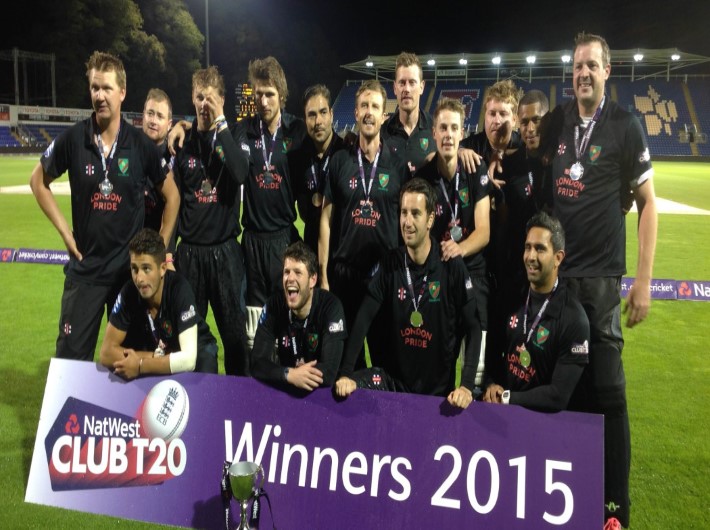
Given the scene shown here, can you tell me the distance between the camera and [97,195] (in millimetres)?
3863

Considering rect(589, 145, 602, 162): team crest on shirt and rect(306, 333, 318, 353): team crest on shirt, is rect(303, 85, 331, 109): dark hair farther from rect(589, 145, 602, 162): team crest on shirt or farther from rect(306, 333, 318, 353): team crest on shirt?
rect(589, 145, 602, 162): team crest on shirt

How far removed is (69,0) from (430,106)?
27.6 meters

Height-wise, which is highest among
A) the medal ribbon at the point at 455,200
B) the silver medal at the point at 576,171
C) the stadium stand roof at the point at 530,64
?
the stadium stand roof at the point at 530,64

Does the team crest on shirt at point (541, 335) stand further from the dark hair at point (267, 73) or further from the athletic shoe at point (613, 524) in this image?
the dark hair at point (267, 73)

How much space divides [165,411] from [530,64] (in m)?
46.2

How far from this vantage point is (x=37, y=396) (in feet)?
16.0

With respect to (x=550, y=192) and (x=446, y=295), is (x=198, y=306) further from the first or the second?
(x=550, y=192)

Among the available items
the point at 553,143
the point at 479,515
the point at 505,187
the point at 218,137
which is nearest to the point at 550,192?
the point at 553,143

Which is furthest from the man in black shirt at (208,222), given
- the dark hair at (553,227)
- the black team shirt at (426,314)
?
the dark hair at (553,227)

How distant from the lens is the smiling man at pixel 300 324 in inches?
141

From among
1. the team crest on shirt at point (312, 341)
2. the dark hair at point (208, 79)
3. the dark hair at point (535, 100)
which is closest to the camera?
the team crest on shirt at point (312, 341)

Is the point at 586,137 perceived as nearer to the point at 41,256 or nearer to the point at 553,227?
the point at 553,227

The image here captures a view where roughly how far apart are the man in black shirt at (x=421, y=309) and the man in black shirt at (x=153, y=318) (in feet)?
3.33

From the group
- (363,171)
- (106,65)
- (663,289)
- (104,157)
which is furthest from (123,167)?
(663,289)
